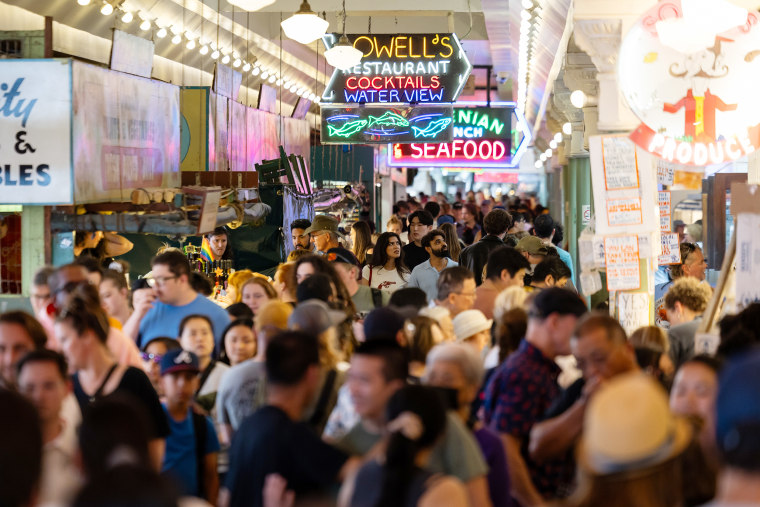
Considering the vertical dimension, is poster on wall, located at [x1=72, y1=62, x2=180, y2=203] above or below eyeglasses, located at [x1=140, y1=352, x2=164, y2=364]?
above

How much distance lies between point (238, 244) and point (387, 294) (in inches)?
209

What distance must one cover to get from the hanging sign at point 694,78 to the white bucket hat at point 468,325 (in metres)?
1.55

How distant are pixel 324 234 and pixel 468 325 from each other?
4.89 meters

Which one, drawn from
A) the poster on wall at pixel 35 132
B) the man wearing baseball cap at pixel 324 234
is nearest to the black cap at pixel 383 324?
the poster on wall at pixel 35 132

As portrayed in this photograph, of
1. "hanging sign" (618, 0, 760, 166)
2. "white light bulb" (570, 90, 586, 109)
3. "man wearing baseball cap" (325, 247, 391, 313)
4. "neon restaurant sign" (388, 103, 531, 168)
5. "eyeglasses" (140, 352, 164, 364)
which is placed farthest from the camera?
"neon restaurant sign" (388, 103, 531, 168)

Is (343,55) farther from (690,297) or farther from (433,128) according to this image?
(690,297)

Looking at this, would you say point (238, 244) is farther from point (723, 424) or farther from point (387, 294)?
point (723, 424)

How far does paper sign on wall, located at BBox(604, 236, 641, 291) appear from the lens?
8.45 m

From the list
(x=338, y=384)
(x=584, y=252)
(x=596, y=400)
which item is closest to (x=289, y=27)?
(x=584, y=252)

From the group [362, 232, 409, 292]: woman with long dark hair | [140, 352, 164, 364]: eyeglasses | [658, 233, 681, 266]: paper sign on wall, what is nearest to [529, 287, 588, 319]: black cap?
[140, 352, 164, 364]: eyeglasses

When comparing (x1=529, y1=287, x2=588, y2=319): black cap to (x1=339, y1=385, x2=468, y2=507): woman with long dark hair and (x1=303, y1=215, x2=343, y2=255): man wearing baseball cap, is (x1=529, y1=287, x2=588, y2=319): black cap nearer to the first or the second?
(x1=339, y1=385, x2=468, y2=507): woman with long dark hair

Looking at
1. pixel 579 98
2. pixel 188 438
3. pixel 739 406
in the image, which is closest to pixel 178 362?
pixel 188 438

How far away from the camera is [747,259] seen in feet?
19.8

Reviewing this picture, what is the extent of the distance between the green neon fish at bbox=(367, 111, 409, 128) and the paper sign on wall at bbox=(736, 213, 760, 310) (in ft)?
22.2
